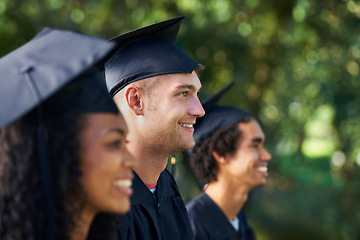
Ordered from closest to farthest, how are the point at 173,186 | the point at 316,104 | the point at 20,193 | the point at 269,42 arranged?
the point at 20,193 → the point at 173,186 → the point at 269,42 → the point at 316,104

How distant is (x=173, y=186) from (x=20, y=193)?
1445 mm

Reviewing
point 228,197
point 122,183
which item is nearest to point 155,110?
point 122,183

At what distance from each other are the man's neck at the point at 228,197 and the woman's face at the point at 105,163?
221 centimetres

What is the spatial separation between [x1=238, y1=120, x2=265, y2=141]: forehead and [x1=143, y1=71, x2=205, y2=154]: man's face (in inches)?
55.7

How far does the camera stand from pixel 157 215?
2369mm

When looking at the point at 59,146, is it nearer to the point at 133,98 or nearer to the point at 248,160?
the point at 133,98

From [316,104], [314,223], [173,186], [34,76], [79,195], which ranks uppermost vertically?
[34,76]

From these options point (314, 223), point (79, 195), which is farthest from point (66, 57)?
point (314, 223)

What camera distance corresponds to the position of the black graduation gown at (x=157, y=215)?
7.23ft

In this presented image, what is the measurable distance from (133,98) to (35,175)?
119 centimetres

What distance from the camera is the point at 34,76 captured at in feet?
4.52

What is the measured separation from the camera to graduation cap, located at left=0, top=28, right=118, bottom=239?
4.35ft

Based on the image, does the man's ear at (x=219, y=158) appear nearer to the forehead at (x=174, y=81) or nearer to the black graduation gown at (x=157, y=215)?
the black graduation gown at (x=157, y=215)

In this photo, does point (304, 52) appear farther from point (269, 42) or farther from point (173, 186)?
Result: point (173, 186)
